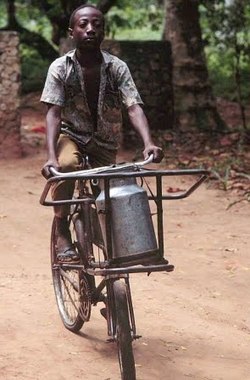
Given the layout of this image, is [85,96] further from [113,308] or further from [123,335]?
[123,335]

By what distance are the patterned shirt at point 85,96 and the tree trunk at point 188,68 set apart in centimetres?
808

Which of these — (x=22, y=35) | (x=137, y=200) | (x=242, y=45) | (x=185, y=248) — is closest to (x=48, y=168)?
(x=137, y=200)

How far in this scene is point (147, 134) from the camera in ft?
13.6

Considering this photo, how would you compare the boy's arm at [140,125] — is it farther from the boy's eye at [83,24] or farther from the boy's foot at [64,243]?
the boy's foot at [64,243]

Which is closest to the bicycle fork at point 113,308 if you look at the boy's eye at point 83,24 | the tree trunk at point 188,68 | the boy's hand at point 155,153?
the boy's hand at point 155,153

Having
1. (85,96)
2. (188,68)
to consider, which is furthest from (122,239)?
(188,68)

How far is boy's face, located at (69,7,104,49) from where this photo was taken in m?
4.11

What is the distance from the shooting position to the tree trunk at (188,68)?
12.4m

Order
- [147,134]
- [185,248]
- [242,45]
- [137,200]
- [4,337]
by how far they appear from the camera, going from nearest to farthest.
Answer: [137,200], [147,134], [4,337], [185,248], [242,45]

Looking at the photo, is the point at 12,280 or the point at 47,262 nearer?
the point at 12,280

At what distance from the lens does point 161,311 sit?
17.1ft

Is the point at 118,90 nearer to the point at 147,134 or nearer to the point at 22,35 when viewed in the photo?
the point at 147,134

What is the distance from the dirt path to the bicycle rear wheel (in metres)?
0.09

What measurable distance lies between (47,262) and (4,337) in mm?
1940
